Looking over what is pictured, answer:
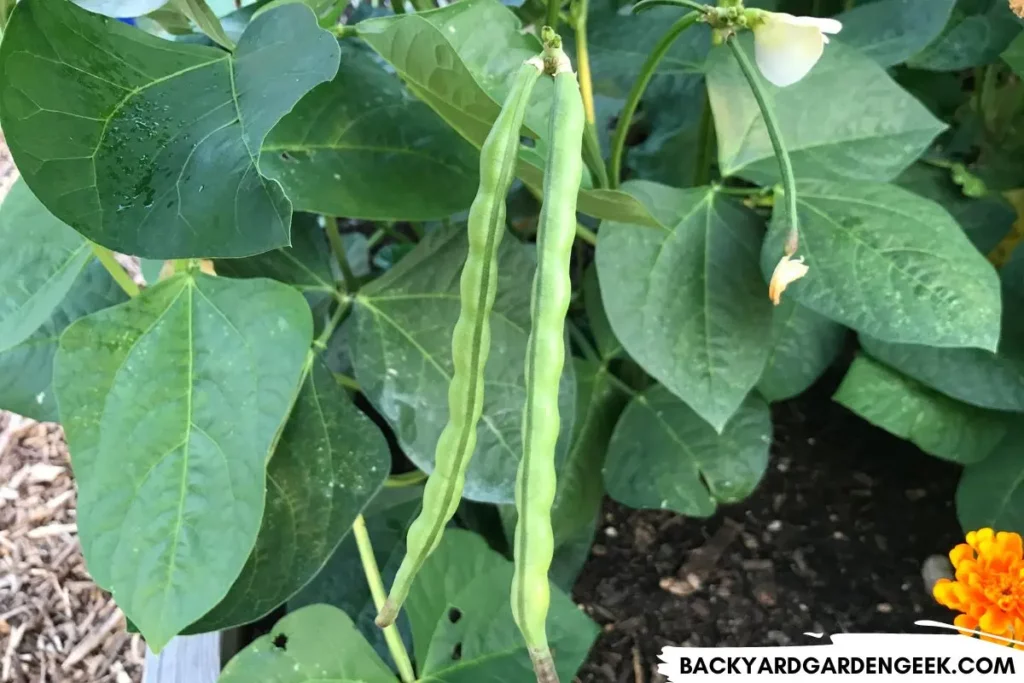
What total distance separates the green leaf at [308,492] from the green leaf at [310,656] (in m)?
0.02

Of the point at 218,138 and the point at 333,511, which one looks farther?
the point at 333,511

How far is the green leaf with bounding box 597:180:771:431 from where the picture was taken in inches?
23.2

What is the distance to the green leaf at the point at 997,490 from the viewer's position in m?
0.73

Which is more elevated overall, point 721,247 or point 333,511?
point 721,247

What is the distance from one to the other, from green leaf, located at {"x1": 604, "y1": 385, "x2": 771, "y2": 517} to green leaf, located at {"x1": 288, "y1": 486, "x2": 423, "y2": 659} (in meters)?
0.21

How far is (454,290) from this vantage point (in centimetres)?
62

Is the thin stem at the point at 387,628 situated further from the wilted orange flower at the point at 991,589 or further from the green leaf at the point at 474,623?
the wilted orange flower at the point at 991,589

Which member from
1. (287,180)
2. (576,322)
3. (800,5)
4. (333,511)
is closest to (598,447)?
(576,322)

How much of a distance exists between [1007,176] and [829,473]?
14.6 inches

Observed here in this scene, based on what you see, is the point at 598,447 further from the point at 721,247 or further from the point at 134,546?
the point at 134,546

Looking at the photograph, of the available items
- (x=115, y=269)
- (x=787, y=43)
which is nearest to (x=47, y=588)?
(x=115, y=269)

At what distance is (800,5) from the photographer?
825 millimetres

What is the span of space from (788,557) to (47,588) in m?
0.81

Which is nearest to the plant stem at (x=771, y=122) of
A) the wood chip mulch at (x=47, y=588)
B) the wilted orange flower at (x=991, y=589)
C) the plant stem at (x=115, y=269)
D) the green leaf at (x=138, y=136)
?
the green leaf at (x=138, y=136)
